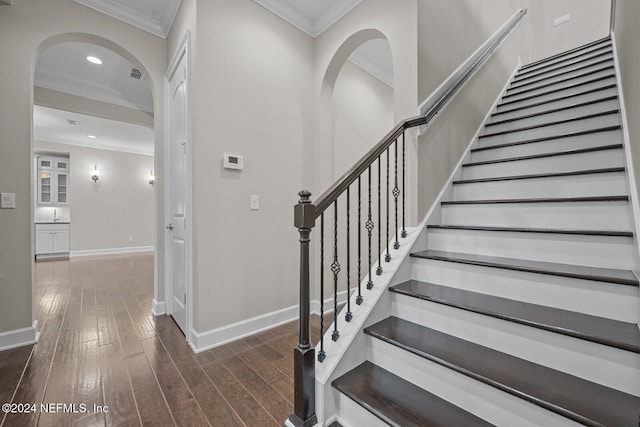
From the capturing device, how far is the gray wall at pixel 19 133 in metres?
2.19

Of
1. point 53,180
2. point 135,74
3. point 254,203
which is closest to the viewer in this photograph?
point 254,203

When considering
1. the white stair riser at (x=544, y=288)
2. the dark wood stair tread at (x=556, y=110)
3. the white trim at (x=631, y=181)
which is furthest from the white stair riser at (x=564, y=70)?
the white stair riser at (x=544, y=288)

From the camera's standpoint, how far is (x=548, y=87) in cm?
296

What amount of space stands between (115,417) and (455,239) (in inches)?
88.3

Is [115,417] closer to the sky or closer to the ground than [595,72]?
closer to the ground

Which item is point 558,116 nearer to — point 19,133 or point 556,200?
point 556,200

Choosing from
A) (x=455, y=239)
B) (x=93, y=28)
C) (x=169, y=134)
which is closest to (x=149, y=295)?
(x=169, y=134)

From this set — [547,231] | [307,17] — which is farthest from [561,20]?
[547,231]

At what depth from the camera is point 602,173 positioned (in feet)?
5.42

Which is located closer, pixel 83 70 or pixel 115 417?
pixel 115 417

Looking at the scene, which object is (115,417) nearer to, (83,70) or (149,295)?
(149,295)

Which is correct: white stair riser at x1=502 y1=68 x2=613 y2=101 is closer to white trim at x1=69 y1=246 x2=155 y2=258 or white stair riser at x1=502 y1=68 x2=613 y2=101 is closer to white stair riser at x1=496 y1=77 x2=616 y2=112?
white stair riser at x1=496 y1=77 x2=616 y2=112

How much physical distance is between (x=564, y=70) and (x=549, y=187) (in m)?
2.37

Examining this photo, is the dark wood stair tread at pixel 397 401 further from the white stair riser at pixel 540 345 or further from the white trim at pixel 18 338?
the white trim at pixel 18 338
